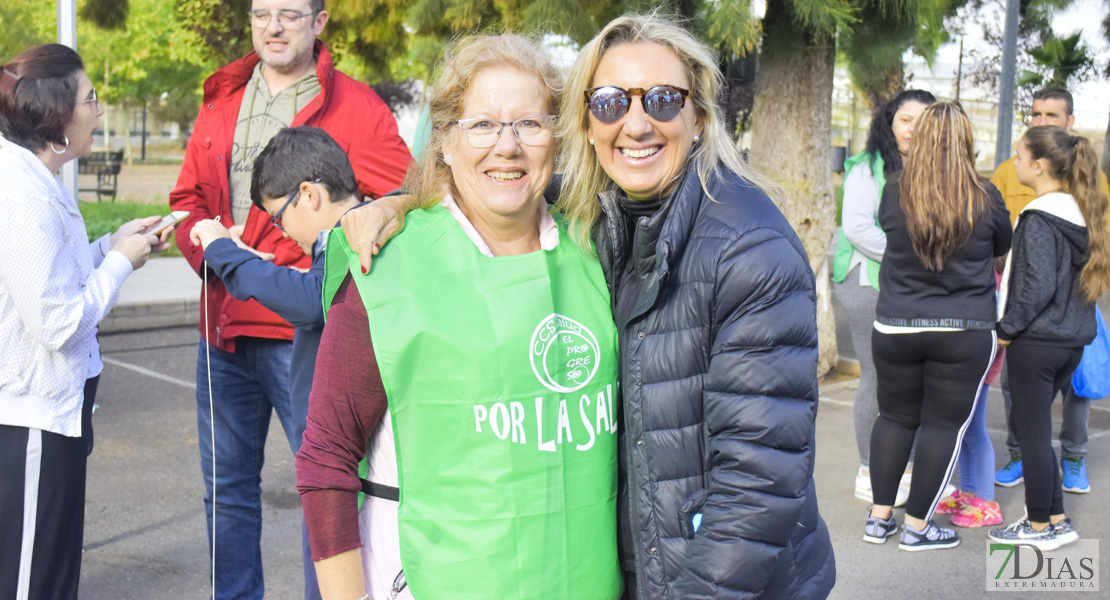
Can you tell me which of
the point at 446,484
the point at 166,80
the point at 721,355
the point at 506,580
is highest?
the point at 166,80

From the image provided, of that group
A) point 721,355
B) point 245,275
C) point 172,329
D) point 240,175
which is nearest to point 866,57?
point 240,175

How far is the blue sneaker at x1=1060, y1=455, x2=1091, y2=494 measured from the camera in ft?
16.4

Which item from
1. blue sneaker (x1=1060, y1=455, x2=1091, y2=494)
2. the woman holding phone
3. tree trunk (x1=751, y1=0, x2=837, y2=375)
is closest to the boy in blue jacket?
the woman holding phone

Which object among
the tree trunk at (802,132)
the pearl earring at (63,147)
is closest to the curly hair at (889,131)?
the tree trunk at (802,132)

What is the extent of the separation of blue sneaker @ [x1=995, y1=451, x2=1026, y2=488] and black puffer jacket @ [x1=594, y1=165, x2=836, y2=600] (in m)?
3.81

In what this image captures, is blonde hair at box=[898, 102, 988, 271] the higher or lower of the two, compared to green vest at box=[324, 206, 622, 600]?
higher

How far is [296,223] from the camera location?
8.95ft

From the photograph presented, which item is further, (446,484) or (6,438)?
(6,438)

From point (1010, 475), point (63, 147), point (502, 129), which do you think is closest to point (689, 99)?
point (502, 129)

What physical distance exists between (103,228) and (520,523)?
12555 mm

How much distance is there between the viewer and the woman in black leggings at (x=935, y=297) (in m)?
3.91

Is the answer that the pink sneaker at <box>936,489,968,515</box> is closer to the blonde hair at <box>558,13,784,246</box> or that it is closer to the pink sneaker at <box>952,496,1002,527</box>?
the pink sneaker at <box>952,496,1002,527</box>

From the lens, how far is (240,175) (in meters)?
3.33

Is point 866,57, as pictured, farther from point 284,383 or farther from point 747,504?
point 747,504
